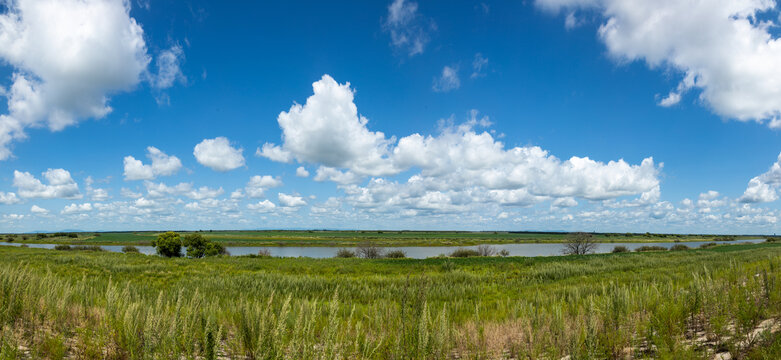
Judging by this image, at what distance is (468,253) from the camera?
67.5m

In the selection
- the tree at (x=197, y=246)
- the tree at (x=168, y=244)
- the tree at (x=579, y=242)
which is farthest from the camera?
the tree at (x=579, y=242)

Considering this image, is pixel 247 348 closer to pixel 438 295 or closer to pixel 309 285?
pixel 438 295

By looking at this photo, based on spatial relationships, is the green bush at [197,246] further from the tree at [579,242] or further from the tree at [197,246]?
the tree at [579,242]

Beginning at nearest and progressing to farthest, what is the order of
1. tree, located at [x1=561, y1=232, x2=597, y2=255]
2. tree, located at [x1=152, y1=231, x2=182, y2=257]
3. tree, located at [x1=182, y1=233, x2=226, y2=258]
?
tree, located at [x1=152, y1=231, x2=182, y2=257] → tree, located at [x1=182, y1=233, x2=226, y2=258] → tree, located at [x1=561, y1=232, x2=597, y2=255]

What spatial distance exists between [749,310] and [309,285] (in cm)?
1527

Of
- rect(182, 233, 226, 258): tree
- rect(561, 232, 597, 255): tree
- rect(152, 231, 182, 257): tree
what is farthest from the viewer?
rect(561, 232, 597, 255): tree

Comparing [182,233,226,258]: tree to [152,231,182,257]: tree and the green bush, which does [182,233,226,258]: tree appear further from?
A: [152,231,182,257]: tree

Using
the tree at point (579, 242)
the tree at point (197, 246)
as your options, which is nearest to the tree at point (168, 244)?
the tree at point (197, 246)

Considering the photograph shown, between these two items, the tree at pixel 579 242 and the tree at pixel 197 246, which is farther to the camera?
the tree at pixel 579 242

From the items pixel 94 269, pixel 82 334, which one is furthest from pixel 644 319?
pixel 94 269

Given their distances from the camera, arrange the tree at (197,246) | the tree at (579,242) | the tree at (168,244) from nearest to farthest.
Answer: the tree at (168,244) → the tree at (197,246) → the tree at (579,242)

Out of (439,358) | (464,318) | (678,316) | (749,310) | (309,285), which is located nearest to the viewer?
(439,358)

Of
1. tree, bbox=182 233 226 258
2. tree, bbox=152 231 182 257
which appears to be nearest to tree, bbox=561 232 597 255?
tree, bbox=182 233 226 258

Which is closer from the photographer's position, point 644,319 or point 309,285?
point 644,319
